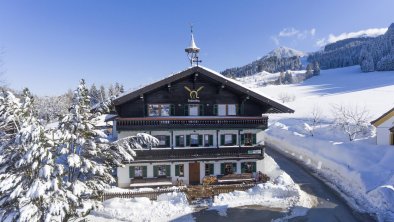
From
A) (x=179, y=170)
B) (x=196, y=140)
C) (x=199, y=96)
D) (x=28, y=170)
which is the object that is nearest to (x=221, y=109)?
(x=199, y=96)

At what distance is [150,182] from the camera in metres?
26.3

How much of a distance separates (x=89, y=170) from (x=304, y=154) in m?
29.5

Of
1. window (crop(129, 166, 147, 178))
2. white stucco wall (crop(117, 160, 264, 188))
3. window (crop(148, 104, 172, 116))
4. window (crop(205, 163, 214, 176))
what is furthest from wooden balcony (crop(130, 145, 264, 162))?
window (crop(148, 104, 172, 116))

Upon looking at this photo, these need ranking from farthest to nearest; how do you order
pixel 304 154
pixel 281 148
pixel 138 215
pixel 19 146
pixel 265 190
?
pixel 281 148 < pixel 304 154 < pixel 265 190 < pixel 138 215 < pixel 19 146

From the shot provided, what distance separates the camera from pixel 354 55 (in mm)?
192500

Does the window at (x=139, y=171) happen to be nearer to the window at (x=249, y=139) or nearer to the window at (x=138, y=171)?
the window at (x=138, y=171)

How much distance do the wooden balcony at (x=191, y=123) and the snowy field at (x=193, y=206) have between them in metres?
5.25

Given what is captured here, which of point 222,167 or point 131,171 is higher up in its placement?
point 131,171

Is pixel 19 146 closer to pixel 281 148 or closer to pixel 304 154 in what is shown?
pixel 304 154

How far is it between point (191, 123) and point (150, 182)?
6229 millimetres

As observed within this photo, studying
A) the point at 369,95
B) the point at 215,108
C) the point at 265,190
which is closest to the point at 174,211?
the point at 265,190

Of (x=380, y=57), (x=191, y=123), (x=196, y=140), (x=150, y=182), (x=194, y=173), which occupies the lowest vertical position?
(x=150, y=182)

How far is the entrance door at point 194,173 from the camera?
27.5 m

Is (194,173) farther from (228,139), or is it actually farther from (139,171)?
(139,171)
